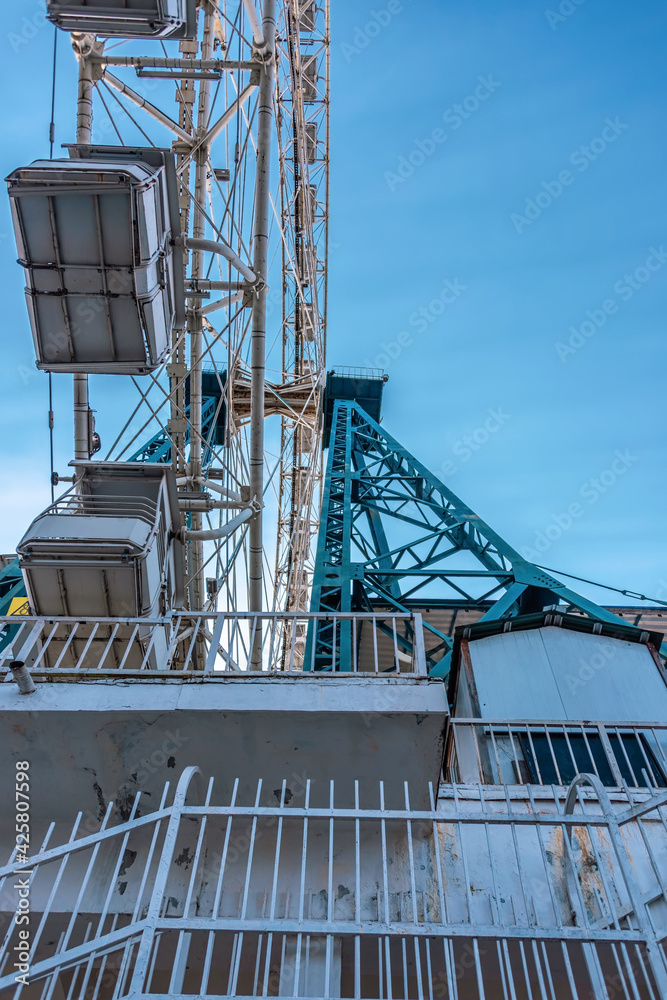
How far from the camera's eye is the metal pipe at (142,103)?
1073cm

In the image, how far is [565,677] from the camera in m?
8.76

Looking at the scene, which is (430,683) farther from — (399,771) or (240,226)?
(240,226)

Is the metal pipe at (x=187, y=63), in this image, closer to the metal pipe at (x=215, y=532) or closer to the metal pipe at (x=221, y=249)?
the metal pipe at (x=221, y=249)

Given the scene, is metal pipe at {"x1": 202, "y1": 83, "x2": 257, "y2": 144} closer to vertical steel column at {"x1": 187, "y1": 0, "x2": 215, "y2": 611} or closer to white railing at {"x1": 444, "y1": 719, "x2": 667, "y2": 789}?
vertical steel column at {"x1": 187, "y1": 0, "x2": 215, "y2": 611}


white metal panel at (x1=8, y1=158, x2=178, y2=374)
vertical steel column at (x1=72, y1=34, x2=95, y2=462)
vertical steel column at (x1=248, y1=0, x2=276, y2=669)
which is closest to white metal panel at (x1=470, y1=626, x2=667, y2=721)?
vertical steel column at (x1=248, y1=0, x2=276, y2=669)

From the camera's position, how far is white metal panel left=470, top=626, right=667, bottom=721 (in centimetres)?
848

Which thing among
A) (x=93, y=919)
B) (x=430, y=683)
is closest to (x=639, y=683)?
(x=430, y=683)

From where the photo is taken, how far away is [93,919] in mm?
5723

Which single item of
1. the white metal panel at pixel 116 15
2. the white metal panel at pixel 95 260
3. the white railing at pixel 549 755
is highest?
the white metal panel at pixel 116 15

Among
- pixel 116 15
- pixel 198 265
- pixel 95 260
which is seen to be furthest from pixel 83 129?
pixel 95 260

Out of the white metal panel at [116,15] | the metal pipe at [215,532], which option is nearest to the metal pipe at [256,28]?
the white metal panel at [116,15]

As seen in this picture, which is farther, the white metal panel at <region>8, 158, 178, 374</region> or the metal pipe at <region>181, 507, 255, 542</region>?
the metal pipe at <region>181, 507, 255, 542</region>

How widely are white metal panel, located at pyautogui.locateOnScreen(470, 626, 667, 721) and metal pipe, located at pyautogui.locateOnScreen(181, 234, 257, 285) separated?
19.6 ft

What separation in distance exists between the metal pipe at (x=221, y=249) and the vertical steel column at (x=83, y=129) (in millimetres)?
2498
